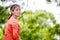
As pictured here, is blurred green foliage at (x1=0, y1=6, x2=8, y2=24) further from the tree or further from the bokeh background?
the tree

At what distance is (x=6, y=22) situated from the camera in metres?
1.84

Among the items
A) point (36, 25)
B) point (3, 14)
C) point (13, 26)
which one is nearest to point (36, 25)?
point (36, 25)

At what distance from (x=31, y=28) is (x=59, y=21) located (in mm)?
263

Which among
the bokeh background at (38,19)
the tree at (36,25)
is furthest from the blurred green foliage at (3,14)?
the tree at (36,25)

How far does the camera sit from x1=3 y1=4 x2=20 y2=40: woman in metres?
1.78

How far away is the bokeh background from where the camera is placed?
1842mm

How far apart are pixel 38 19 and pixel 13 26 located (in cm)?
24

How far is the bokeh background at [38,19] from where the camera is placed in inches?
72.5

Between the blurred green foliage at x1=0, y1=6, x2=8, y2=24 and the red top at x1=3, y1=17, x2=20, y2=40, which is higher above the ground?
the blurred green foliage at x1=0, y1=6, x2=8, y2=24

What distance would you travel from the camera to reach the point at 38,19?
185cm

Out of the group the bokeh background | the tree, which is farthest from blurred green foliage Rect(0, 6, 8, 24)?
the tree

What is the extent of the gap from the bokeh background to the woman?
1.5 inches

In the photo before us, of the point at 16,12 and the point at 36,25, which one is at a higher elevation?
the point at 16,12

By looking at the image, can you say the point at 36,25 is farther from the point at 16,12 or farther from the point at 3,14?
the point at 3,14
